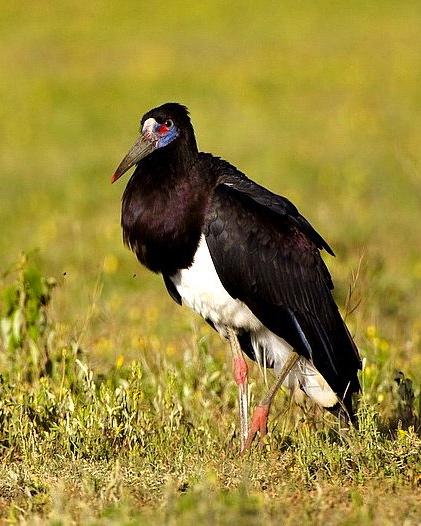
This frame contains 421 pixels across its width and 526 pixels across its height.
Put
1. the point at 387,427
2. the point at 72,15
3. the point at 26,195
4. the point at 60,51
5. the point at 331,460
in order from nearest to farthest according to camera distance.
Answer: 1. the point at 331,460
2. the point at 387,427
3. the point at 26,195
4. the point at 60,51
5. the point at 72,15

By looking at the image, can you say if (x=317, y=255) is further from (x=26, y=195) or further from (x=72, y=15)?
(x=72, y=15)

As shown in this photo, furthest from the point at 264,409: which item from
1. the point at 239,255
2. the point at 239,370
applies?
the point at 239,255

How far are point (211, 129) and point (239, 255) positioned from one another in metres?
11.8

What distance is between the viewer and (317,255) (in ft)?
17.5

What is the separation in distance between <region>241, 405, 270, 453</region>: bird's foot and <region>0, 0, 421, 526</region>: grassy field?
72mm

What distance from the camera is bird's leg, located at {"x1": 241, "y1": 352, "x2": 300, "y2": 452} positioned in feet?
16.9

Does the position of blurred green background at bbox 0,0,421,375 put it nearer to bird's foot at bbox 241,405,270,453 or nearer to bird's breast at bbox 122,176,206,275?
bird's breast at bbox 122,176,206,275

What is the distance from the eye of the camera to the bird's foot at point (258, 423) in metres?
5.14

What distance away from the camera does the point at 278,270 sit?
17.2ft

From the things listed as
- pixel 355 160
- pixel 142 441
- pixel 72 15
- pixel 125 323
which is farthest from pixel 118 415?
pixel 72 15

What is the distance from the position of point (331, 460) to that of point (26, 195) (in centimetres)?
886

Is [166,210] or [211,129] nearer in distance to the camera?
[166,210]

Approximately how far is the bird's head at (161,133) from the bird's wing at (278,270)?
0.29 meters

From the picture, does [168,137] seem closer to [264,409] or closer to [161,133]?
[161,133]
